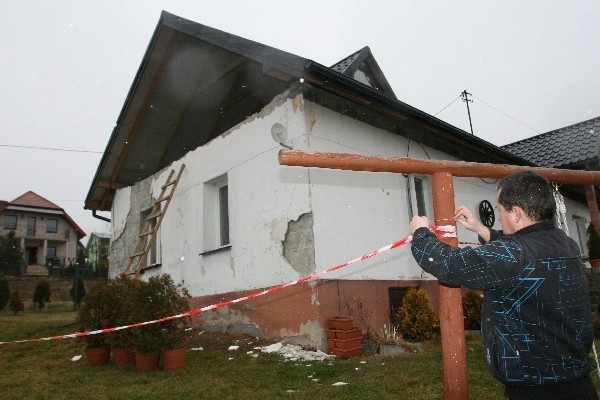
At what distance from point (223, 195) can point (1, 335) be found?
6.25 meters

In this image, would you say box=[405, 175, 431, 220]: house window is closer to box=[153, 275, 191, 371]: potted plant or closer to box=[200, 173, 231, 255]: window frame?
box=[200, 173, 231, 255]: window frame

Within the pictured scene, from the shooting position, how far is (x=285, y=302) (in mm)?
7371

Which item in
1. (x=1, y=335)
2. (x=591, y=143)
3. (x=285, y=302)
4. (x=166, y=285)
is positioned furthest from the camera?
(x=591, y=143)

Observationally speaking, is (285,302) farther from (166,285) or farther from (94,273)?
(94,273)

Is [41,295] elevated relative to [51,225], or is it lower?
lower

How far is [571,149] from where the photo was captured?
12.9 meters

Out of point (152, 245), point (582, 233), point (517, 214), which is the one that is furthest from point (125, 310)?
point (582, 233)

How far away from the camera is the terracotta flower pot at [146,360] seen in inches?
240

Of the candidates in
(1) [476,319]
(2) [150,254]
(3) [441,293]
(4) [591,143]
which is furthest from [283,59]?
(4) [591,143]

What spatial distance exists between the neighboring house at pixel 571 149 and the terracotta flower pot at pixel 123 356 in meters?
11.8

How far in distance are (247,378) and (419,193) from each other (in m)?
5.87

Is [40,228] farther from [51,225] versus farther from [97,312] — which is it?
[97,312]

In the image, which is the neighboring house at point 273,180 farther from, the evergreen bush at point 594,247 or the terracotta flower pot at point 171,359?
the evergreen bush at point 594,247

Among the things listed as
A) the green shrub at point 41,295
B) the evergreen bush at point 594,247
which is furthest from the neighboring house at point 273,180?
the green shrub at point 41,295
